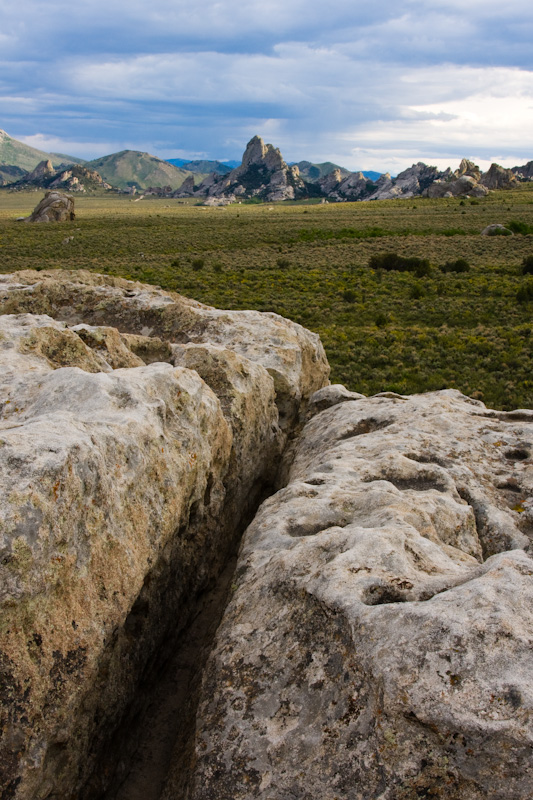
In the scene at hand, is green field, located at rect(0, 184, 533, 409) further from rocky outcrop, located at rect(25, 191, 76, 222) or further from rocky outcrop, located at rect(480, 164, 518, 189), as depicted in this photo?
rocky outcrop, located at rect(480, 164, 518, 189)

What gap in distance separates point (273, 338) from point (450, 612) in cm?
898

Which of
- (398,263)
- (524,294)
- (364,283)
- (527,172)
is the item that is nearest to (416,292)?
(364,283)

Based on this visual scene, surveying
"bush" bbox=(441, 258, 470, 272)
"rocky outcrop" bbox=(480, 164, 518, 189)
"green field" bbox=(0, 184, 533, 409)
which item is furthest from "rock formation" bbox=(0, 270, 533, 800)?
"rocky outcrop" bbox=(480, 164, 518, 189)

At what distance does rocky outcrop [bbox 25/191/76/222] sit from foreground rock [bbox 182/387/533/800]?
91983mm

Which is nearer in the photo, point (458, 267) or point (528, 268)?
point (528, 268)

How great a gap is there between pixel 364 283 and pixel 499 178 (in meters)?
131

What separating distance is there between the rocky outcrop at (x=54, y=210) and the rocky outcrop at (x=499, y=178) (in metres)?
112

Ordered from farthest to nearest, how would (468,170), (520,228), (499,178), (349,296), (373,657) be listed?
(468,170), (499,178), (520,228), (349,296), (373,657)

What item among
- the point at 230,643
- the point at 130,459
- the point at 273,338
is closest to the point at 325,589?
the point at 230,643

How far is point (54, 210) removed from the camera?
8562 cm

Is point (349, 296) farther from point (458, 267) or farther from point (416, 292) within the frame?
point (458, 267)

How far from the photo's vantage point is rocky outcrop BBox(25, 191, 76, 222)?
85062mm

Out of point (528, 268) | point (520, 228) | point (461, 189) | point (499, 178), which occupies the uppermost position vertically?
point (499, 178)

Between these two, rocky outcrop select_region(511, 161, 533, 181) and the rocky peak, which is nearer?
the rocky peak
